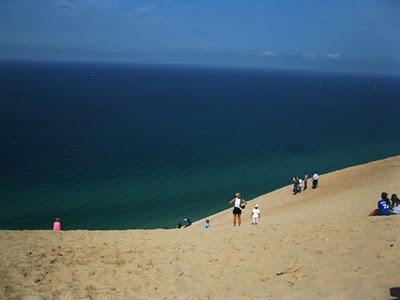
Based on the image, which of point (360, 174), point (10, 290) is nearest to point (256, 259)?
point (10, 290)

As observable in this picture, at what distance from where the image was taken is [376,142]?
250 feet

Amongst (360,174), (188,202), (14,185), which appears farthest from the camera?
(14,185)

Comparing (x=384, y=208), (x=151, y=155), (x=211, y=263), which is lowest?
(x=151, y=155)

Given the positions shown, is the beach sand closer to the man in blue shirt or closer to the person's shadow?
the person's shadow

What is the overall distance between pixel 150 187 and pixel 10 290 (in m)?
33.7

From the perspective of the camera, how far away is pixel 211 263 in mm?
12633

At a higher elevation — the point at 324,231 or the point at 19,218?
the point at 324,231

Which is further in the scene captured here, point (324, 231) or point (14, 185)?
point (14, 185)

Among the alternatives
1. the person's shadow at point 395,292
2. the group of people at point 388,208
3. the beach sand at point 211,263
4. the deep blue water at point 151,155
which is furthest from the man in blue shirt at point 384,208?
the deep blue water at point 151,155

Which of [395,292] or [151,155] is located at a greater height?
[395,292]

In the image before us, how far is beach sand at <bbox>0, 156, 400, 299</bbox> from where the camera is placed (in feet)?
32.5

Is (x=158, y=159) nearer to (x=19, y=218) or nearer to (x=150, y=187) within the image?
(x=150, y=187)

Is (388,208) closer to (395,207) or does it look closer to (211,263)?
(395,207)

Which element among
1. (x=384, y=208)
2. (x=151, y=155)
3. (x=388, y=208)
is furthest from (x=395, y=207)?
(x=151, y=155)
